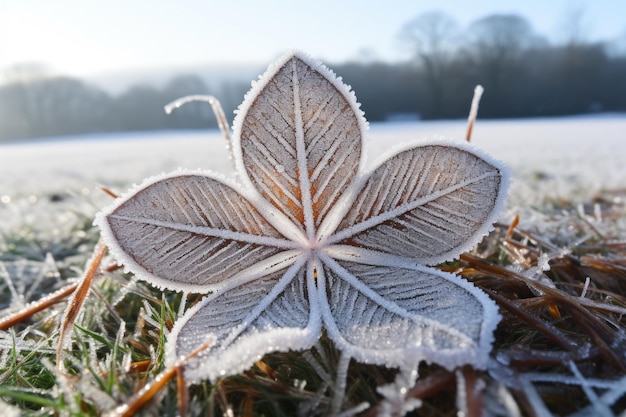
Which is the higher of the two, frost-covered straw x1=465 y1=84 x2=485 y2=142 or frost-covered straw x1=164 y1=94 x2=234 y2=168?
frost-covered straw x1=465 y1=84 x2=485 y2=142

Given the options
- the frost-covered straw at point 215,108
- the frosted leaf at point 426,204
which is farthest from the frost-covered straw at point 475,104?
the frost-covered straw at point 215,108

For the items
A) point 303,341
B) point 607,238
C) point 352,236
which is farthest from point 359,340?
point 607,238

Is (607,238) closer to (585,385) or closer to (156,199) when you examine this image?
(585,385)

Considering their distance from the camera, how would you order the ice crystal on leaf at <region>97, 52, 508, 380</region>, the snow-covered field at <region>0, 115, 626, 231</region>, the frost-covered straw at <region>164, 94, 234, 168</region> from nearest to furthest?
the ice crystal on leaf at <region>97, 52, 508, 380</region>
the frost-covered straw at <region>164, 94, 234, 168</region>
the snow-covered field at <region>0, 115, 626, 231</region>

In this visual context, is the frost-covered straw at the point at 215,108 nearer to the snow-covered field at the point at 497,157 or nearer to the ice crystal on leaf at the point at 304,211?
the ice crystal on leaf at the point at 304,211

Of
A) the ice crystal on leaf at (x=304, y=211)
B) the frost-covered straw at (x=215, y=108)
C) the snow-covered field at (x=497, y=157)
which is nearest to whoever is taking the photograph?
the ice crystal on leaf at (x=304, y=211)

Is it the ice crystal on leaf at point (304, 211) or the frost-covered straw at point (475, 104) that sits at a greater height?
the frost-covered straw at point (475, 104)

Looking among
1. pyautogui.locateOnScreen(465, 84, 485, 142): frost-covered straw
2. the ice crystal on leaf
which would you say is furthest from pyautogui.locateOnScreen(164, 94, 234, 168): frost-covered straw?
pyautogui.locateOnScreen(465, 84, 485, 142): frost-covered straw

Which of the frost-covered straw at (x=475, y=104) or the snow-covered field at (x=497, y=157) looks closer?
the frost-covered straw at (x=475, y=104)

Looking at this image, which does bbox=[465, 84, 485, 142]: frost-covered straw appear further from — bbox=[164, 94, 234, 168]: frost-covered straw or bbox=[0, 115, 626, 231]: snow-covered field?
bbox=[164, 94, 234, 168]: frost-covered straw
